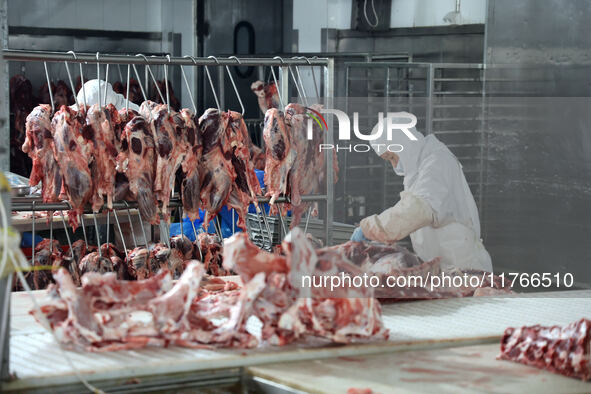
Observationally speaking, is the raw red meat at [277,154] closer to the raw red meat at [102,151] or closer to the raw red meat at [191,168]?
the raw red meat at [191,168]

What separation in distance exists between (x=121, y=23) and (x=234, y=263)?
348 inches

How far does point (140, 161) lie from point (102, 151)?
0.21m

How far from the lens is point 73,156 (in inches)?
183

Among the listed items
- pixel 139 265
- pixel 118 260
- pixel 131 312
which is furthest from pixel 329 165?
pixel 131 312

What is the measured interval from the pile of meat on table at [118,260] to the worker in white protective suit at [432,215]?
1.19 m

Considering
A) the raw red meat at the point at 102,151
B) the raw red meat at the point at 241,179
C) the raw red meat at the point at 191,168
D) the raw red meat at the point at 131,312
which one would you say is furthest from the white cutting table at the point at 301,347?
the raw red meat at the point at 241,179

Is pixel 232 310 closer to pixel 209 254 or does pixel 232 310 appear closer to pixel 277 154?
pixel 277 154

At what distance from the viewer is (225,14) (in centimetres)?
1109

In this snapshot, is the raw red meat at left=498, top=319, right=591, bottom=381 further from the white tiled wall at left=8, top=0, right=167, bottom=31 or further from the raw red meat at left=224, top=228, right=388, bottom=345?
the white tiled wall at left=8, top=0, right=167, bottom=31

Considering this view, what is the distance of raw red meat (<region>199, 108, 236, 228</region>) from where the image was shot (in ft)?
16.0

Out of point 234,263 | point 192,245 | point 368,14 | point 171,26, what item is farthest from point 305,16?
point 234,263

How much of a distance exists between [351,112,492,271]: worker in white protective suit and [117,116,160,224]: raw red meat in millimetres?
1095

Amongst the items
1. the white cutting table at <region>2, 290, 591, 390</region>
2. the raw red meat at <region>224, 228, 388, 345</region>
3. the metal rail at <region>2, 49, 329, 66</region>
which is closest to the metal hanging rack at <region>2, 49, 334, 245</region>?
the metal rail at <region>2, 49, 329, 66</region>

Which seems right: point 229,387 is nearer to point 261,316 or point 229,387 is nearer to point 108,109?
point 261,316
